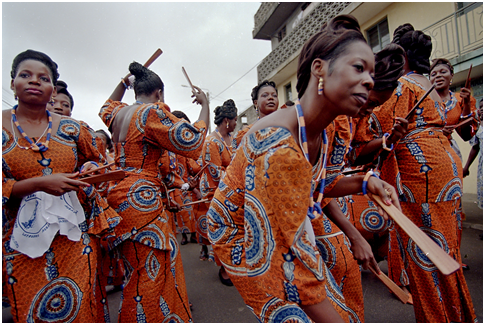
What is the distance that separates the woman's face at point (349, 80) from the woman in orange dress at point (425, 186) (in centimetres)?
126

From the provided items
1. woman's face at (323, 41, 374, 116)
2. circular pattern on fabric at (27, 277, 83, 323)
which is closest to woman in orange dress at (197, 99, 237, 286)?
circular pattern on fabric at (27, 277, 83, 323)

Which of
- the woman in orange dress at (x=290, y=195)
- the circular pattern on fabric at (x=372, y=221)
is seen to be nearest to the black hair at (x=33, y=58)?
the woman in orange dress at (x=290, y=195)

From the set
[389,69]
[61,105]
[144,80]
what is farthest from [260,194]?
[61,105]

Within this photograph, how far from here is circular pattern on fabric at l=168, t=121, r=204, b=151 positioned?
2.27 metres

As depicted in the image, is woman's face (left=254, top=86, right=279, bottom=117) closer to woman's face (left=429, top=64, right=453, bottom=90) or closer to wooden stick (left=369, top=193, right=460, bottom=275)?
woman's face (left=429, top=64, right=453, bottom=90)

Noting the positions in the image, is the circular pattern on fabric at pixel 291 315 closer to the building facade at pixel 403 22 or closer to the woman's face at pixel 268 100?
the woman's face at pixel 268 100

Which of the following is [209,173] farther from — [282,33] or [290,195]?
[282,33]

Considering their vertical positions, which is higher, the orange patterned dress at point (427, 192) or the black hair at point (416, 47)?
the black hair at point (416, 47)

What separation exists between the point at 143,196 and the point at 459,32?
28.2 feet

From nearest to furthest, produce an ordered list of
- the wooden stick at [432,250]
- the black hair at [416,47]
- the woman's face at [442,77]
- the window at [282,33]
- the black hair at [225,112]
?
the wooden stick at [432,250]
the black hair at [416,47]
the woman's face at [442,77]
the black hair at [225,112]
the window at [282,33]

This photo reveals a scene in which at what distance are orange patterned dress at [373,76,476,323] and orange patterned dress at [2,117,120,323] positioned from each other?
2228 mm

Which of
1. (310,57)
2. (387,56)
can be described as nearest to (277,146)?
(310,57)

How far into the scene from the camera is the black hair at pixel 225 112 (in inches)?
185

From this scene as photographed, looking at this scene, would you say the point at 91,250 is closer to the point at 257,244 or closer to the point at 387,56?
the point at 257,244
